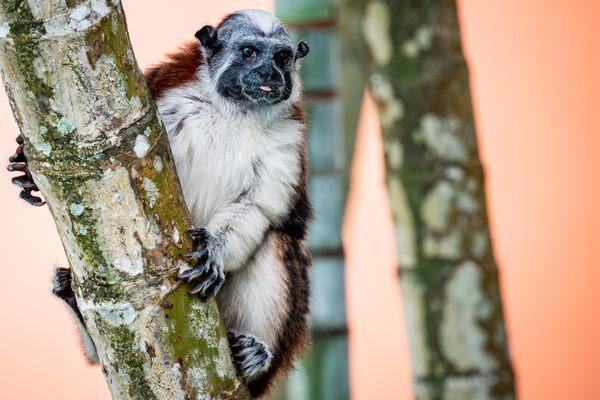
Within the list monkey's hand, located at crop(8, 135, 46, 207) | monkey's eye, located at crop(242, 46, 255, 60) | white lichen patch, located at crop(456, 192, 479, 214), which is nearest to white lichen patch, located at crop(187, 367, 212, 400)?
monkey's hand, located at crop(8, 135, 46, 207)

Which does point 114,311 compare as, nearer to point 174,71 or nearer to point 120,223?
point 120,223

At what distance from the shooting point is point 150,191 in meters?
2.62

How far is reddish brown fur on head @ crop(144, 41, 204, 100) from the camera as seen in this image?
4.10 m

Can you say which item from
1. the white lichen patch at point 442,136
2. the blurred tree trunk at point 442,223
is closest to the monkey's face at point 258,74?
the blurred tree trunk at point 442,223

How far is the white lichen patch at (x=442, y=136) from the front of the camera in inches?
140

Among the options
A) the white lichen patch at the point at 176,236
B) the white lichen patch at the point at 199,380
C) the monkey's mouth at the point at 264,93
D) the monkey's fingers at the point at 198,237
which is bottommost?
the white lichen patch at the point at 199,380

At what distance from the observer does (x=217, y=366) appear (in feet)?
9.22

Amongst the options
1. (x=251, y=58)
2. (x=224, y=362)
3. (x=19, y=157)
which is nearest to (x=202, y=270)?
(x=224, y=362)

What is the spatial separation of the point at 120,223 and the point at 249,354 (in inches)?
59.1

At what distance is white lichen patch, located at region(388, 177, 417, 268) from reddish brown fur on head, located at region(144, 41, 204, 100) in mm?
1188

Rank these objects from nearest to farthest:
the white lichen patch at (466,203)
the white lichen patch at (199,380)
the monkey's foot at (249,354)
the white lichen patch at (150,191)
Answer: the white lichen patch at (150,191) → the white lichen patch at (199,380) → the white lichen patch at (466,203) → the monkey's foot at (249,354)

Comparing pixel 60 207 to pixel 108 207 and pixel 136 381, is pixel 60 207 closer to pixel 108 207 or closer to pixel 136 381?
pixel 108 207

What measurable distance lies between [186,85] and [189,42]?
49 centimetres

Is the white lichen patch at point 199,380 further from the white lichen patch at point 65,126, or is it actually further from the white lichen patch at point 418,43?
the white lichen patch at point 418,43
